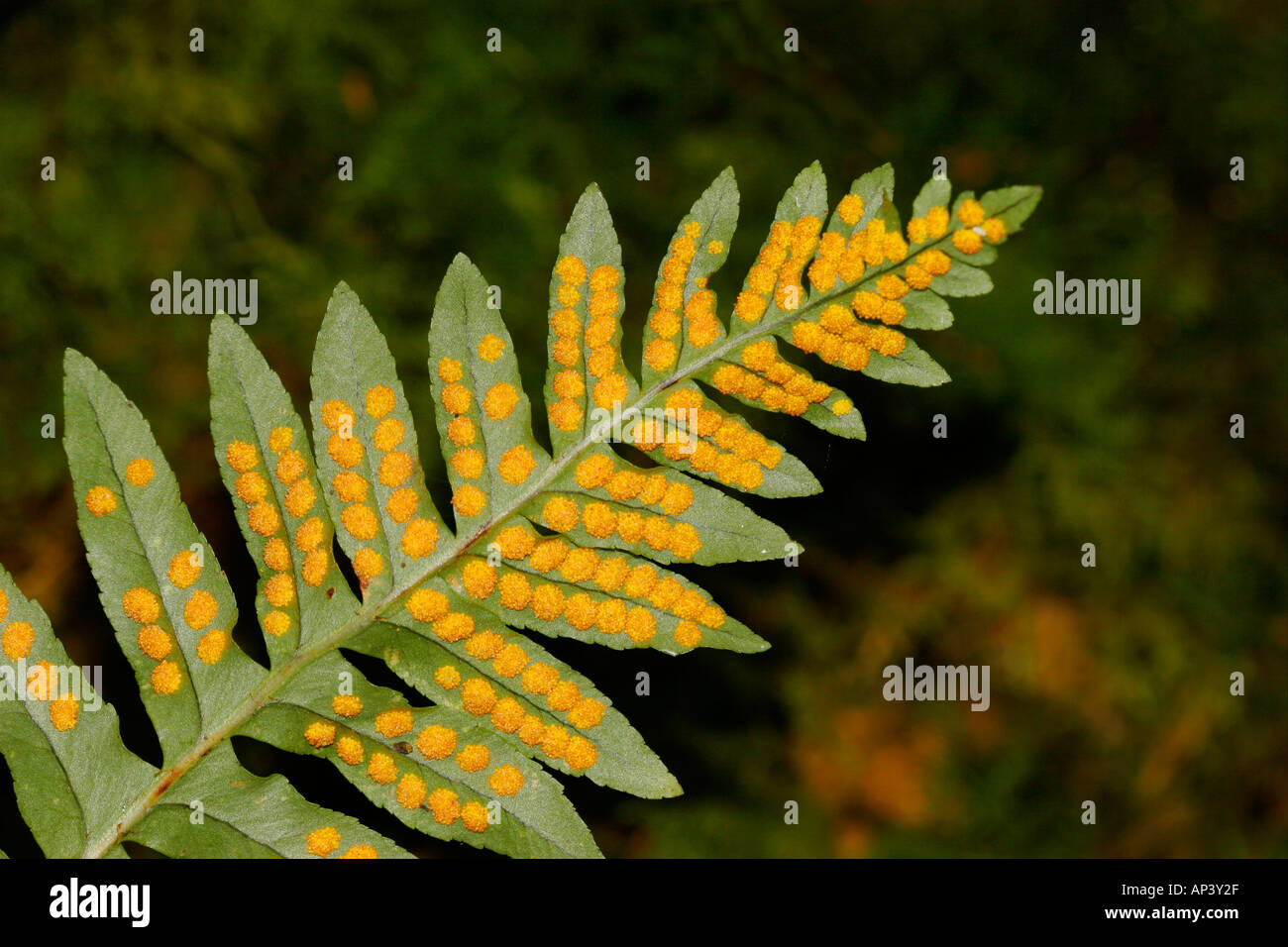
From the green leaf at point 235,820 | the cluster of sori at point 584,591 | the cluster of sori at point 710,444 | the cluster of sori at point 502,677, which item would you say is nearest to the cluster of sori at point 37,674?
the green leaf at point 235,820

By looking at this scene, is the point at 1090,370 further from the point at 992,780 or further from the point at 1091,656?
the point at 992,780

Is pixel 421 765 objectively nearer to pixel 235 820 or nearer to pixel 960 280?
pixel 235 820

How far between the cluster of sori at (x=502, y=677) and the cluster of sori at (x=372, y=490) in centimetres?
9

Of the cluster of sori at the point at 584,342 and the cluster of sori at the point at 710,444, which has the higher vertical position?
the cluster of sori at the point at 584,342

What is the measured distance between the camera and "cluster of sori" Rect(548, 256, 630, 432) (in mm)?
1772

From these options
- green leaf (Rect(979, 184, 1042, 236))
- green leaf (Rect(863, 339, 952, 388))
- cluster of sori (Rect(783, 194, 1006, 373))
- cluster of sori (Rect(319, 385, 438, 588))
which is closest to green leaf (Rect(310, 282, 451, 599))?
cluster of sori (Rect(319, 385, 438, 588))

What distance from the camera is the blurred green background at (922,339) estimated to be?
130 inches

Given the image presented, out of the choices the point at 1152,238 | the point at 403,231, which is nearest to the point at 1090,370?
the point at 1152,238

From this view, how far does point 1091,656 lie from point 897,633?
0.77 metres

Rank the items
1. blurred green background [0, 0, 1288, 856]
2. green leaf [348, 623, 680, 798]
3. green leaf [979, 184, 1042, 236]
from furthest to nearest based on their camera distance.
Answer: blurred green background [0, 0, 1288, 856], green leaf [348, 623, 680, 798], green leaf [979, 184, 1042, 236]

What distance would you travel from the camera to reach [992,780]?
359cm

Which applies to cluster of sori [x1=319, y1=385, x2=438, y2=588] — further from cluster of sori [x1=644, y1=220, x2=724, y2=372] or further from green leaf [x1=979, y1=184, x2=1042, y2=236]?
green leaf [x1=979, y1=184, x2=1042, y2=236]

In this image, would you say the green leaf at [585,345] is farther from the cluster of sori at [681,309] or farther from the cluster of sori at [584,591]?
the cluster of sori at [584,591]

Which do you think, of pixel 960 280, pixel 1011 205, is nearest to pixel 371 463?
pixel 960 280
